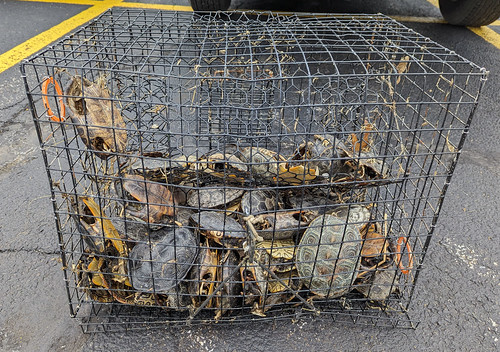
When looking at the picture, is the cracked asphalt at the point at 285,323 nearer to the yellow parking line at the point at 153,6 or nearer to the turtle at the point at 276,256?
the turtle at the point at 276,256

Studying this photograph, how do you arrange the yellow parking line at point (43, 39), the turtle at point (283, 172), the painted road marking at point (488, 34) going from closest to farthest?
1. the turtle at point (283, 172)
2. the yellow parking line at point (43, 39)
3. the painted road marking at point (488, 34)

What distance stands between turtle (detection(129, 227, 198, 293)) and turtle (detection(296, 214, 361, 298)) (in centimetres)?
48

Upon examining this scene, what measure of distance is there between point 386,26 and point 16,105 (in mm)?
3014

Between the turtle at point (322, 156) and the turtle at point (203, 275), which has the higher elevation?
the turtle at point (322, 156)

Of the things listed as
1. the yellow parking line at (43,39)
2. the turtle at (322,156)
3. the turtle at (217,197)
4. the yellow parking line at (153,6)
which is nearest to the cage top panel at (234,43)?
the turtle at (322,156)

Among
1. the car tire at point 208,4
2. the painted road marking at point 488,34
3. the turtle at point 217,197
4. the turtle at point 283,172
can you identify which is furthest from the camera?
the painted road marking at point 488,34

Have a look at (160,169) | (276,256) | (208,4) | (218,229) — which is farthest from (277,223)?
(208,4)

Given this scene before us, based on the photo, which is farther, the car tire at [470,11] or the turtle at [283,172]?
the car tire at [470,11]

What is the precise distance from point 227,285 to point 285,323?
341 millimetres

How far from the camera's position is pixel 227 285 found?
5.58 ft

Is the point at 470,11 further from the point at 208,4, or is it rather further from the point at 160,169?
the point at 160,169

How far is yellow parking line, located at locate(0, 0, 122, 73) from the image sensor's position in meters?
4.09

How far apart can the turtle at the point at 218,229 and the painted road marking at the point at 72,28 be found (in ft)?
10.8

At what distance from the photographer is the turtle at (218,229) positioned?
5.52ft
